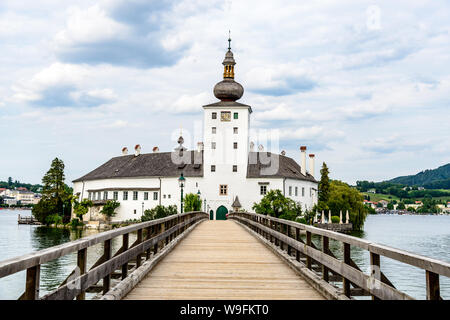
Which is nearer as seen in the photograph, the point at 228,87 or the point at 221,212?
the point at 221,212

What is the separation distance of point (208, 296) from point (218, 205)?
60.0 meters

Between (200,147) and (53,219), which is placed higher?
(200,147)

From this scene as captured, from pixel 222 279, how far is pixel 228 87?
6003cm

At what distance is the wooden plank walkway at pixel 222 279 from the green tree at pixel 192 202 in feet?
166

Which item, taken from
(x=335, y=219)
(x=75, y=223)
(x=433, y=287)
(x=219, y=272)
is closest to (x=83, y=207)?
(x=75, y=223)

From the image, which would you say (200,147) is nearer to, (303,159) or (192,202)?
(192,202)

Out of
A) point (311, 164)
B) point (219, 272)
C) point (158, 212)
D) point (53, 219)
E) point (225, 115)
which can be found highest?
point (225, 115)

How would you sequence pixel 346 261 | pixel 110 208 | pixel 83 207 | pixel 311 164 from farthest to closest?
pixel 311 164 → pixel 83 207 → pixel 110 208 → pixel 346 261

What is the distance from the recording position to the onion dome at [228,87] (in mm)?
66938

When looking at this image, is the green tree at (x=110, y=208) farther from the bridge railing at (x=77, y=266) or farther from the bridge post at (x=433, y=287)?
the bridge post at (x=433, y=287)

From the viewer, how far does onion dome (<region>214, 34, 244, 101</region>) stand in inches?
2635

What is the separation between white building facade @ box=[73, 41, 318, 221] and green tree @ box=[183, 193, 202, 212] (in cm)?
264

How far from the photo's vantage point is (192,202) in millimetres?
63125

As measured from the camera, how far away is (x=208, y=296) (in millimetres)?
6578
